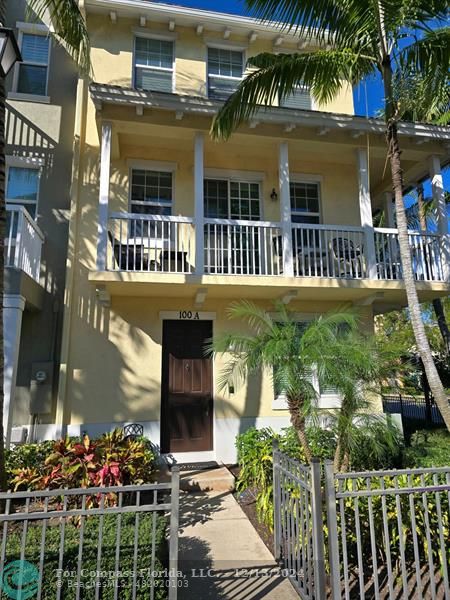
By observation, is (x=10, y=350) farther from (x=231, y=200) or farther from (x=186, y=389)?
(x=231, y=200)

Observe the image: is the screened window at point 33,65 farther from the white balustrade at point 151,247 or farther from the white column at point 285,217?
the white column at point 285,217

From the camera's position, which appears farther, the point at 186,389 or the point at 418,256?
the point at 418,256

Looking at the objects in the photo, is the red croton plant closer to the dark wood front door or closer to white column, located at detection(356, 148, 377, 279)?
the dark wood front door

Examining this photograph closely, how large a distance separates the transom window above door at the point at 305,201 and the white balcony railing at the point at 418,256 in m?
1.67

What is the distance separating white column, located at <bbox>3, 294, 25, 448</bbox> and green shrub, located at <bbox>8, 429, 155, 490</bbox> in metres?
0.82

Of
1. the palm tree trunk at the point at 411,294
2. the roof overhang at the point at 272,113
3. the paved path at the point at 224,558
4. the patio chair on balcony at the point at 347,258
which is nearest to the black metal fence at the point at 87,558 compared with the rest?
the paved path at the point at 224,558

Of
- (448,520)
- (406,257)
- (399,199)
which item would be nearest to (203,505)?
(448,520)

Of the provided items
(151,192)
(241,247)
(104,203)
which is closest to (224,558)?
(241,247)

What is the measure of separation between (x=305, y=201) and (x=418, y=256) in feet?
9.59

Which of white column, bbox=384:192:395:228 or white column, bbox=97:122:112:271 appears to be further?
white column, bbox=384:192:395:228

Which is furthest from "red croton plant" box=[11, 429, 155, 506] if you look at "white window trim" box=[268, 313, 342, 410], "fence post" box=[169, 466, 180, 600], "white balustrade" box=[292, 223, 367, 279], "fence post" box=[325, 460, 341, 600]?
"white balustrade" box=[292, 223, 367, 279]

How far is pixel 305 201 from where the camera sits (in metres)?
9.51

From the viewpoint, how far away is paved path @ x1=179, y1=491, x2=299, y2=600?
11.8 feet

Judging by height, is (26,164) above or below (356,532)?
above
